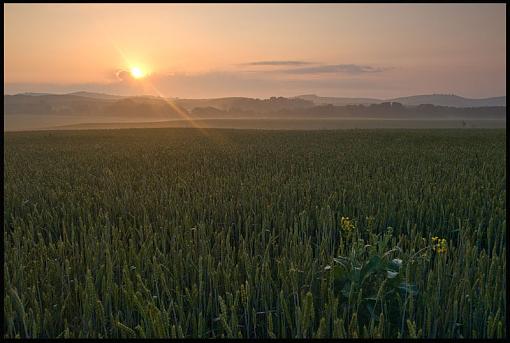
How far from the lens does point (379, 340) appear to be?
180cm

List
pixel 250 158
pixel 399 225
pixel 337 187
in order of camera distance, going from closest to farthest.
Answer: pixel 399 225 < pixel 337 187 < pixel 250 158

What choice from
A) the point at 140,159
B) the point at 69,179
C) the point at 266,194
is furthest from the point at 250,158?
the point at 266,194

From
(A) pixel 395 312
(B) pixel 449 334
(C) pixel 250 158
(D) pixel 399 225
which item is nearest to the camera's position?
(B) pixel 449 334

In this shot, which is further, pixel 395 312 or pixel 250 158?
pixel 250 158

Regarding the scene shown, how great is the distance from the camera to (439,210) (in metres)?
4.64

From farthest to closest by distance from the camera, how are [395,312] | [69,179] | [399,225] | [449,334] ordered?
[69,179] < [399,225] < [395,312] < [449,334]

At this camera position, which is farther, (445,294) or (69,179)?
(69,179)

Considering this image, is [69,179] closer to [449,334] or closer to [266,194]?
[266,194]

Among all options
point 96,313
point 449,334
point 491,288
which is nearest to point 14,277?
point 96,313

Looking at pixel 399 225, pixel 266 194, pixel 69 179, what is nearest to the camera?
pixel 399 225

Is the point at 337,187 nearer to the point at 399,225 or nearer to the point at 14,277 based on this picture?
the point at 399,225

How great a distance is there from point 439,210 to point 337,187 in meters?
1.29

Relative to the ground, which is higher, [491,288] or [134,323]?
[491,288]

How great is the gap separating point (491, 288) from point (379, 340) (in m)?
0.88
